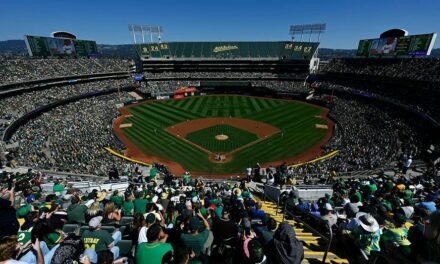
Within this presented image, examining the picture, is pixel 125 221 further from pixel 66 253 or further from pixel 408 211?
pixel 408 211

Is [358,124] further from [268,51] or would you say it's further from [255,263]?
[268,51]

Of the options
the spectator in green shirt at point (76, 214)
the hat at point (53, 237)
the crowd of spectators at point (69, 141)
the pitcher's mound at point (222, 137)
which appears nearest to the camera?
the hat at point (53, 237)

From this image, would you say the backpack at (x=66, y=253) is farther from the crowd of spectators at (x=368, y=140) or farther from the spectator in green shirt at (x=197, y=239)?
the crowd of spectators at (x=368, y=140)

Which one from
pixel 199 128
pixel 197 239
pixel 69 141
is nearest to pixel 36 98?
pixel 69 141

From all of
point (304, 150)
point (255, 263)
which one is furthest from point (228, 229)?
point (304, 150)

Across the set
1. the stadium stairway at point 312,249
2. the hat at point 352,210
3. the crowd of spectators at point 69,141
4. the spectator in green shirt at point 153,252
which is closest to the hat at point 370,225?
the stadium stairway at point 312,249

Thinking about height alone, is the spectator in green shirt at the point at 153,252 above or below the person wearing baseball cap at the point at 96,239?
above
